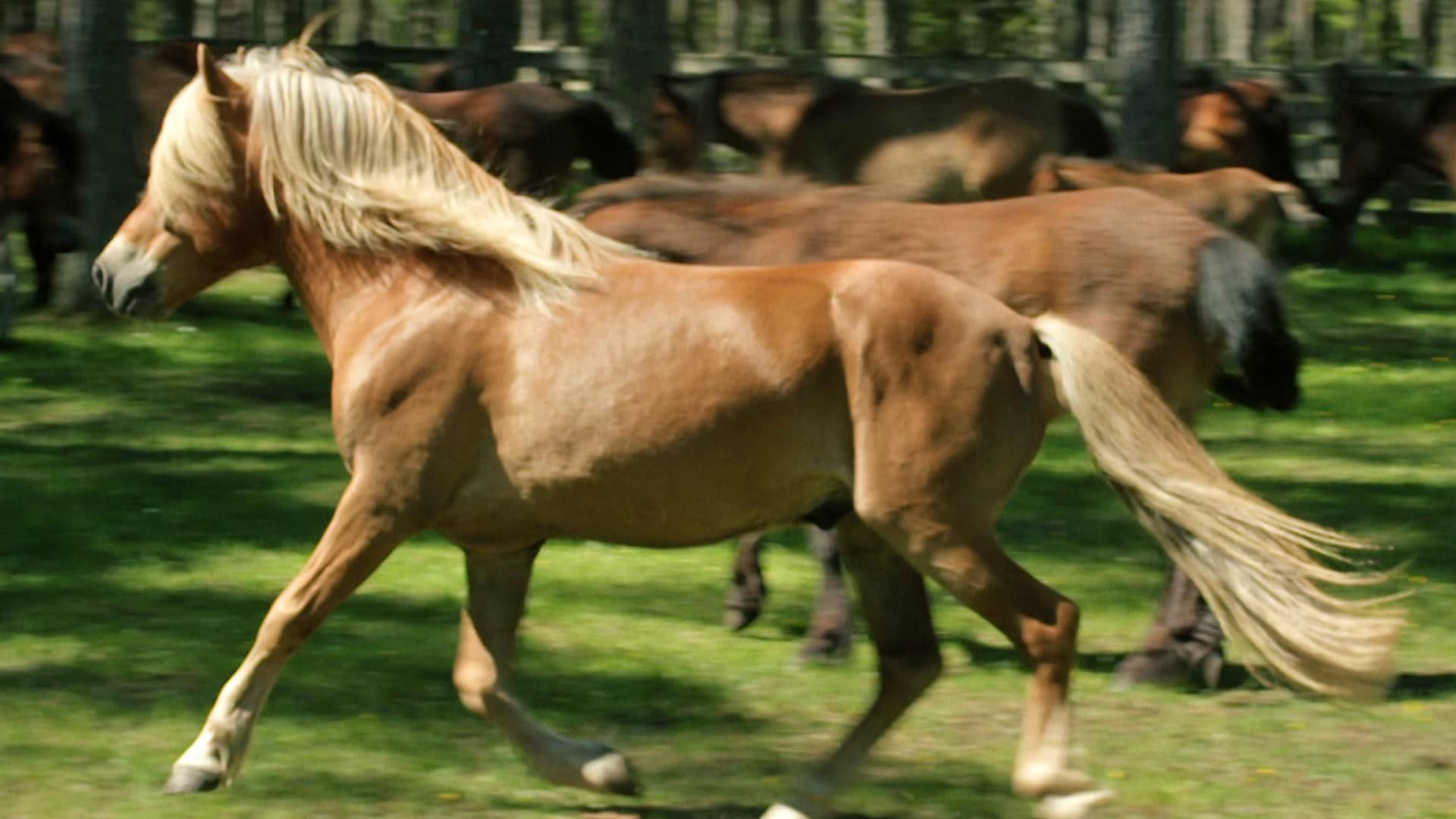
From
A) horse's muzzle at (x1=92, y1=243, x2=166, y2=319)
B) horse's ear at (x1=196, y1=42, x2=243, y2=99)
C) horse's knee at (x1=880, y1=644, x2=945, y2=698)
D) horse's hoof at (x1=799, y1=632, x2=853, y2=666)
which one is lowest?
horse's hoof at (x1=799, y1=632, x2=853, y2=666)

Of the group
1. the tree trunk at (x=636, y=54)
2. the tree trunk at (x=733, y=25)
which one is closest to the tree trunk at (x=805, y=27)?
the tree trunk at (x=733, y=25)

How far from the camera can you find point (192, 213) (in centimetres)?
573

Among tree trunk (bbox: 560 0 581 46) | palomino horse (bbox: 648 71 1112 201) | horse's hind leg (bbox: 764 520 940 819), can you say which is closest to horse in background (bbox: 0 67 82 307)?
palomino horse (bbox: 648 71 1112 201)

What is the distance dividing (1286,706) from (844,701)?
4.57 feet

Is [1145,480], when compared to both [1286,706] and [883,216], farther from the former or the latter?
[883,216]

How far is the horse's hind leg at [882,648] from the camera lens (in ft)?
17.4

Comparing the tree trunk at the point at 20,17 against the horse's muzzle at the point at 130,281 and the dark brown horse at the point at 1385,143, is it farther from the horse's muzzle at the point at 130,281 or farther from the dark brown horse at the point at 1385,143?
the horse's muzzle at the point at 130,281

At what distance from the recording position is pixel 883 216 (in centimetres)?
788

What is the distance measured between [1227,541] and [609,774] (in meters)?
1.69

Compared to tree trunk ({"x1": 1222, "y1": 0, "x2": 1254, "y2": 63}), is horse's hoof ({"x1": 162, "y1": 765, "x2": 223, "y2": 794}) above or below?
below

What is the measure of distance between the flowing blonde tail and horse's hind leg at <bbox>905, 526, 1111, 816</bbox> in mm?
416

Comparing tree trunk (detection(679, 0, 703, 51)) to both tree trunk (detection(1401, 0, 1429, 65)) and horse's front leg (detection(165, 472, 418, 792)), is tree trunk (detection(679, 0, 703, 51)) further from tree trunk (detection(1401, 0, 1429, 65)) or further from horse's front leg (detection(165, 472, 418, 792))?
horse's front leg (detection(165, 472, 418, 792))

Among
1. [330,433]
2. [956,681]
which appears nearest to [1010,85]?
[330,433]

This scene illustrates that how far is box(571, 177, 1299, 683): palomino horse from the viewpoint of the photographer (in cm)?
700
